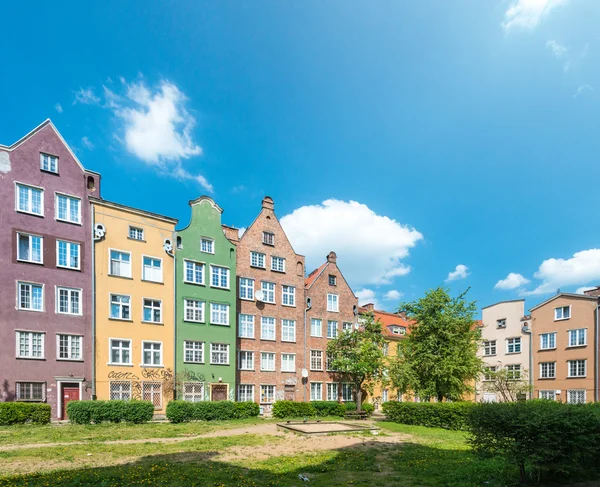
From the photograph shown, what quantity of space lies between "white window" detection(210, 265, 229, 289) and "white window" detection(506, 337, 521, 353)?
104ft

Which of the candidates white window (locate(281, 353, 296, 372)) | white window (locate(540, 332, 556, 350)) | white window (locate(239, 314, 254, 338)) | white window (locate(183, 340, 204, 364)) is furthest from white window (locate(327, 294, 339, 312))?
white window (locate(540, 332, 556, 350))

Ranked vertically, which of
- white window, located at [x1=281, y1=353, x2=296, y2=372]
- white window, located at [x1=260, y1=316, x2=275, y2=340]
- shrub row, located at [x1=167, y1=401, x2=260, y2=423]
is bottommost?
shrub row, located at [x1=167, y1=401, x2=260, y2=423]

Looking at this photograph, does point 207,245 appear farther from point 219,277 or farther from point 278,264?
point 278,264

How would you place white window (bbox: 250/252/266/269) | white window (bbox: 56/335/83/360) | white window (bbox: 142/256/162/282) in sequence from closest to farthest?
1. white window (bbox: 56/335/83/360)
2. white window (bbox: 142/256/162/282)
3. white window (bbox: 250/252/266/269)

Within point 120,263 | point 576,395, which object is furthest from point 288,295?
point 576,395

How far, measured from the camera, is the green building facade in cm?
3325

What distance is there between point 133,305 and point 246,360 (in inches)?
428

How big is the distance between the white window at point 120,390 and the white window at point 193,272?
8.44 meters

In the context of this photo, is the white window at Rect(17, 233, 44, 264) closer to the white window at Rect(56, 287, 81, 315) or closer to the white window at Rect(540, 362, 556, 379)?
the white window at Rect(56, 287, 81, 315)

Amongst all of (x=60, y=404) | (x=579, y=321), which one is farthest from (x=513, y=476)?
(x=579, y=321)

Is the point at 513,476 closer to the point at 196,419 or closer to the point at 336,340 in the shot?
the point at 196,419

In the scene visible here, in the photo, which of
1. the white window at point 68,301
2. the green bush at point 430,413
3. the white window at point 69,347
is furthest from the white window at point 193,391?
the green bush at point 430,413

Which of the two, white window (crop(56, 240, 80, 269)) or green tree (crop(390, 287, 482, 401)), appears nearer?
white window (crop(56, 240, 80, 269))

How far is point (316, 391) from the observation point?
4094 cm
